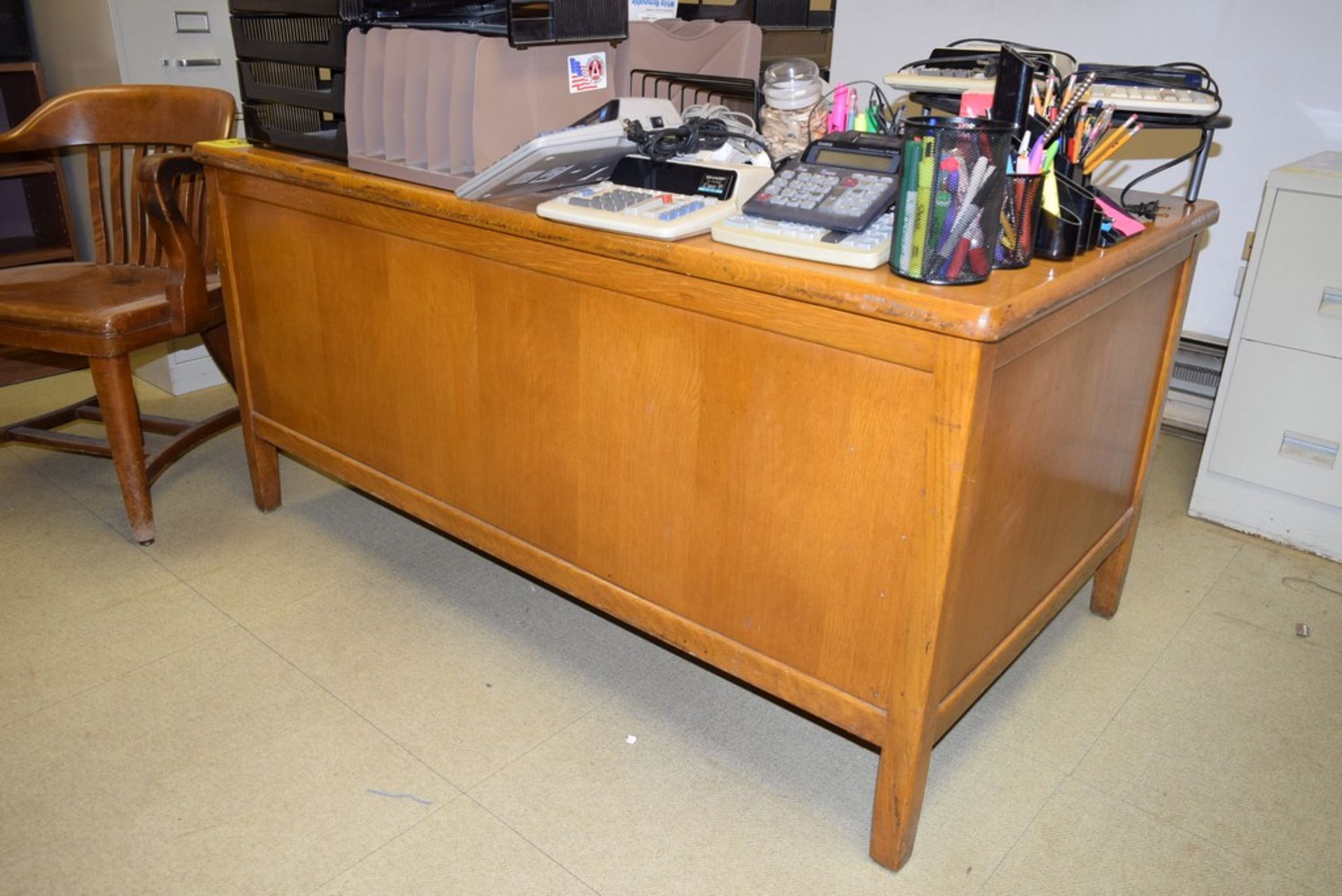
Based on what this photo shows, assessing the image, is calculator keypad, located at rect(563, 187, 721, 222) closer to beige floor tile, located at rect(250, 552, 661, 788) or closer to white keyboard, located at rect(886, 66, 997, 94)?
white keyboard, located at rect(886, 66, 997, 94)

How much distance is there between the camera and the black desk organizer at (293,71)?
1673 mm

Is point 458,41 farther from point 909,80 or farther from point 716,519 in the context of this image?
point 716,519

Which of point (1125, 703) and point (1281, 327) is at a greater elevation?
point (1281, 327)

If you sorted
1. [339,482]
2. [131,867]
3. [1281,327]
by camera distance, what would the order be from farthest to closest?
[339,482], [1281,327], [131,867]

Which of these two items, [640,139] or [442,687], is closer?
[640,139]

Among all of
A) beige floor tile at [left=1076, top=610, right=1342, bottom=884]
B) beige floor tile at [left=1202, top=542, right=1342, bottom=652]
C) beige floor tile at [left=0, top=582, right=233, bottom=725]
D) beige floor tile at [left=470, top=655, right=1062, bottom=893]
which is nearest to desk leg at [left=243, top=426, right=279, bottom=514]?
beige floor tile at [left=0, top=582, right=233, bottom=725]

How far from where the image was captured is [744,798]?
1.47 metres

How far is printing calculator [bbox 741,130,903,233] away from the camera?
1192mm

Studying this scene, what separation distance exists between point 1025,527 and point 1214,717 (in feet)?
1.97

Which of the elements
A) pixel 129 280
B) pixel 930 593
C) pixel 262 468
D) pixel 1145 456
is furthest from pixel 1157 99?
pixel 129 280

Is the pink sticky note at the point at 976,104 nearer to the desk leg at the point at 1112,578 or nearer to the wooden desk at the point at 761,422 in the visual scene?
the wooden desk at the point at 761,422

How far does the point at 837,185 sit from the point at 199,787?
47.6 inches

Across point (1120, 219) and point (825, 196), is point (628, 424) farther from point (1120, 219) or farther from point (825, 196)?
point (1120, 219)

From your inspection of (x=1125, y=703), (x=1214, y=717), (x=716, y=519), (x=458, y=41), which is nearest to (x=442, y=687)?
(x=716, y=519)
